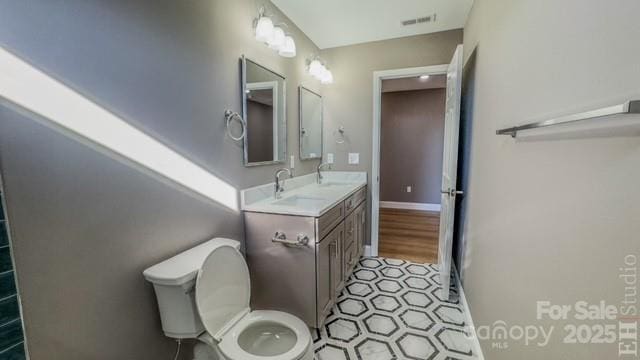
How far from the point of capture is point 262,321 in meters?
1.38

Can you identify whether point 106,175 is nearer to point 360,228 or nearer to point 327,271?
point 327,271

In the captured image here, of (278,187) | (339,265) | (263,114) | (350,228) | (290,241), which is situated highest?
(263,114)

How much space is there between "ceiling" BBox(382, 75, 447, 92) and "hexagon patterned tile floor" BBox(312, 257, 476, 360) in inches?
117

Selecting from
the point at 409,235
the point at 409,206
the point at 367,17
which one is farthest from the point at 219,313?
the point at 409,206

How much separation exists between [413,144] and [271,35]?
156 inches

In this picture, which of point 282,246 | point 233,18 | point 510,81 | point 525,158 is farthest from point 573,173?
point 233,18

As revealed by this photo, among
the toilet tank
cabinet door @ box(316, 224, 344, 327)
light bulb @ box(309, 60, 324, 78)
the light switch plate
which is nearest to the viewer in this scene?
the toilet tank

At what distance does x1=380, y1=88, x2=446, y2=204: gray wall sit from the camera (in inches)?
195

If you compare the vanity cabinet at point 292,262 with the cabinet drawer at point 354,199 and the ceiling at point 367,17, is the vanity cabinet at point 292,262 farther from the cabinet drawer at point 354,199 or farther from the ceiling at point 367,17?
the ceiling at point 367,17

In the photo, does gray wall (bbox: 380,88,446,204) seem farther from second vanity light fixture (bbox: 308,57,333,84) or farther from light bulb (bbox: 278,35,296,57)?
light bulb (bbox: 278,35,296,57)

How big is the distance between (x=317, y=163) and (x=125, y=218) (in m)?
2.14

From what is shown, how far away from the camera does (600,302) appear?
0.65 metres

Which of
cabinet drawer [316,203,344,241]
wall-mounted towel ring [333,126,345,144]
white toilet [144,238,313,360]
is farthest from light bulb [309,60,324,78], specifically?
white toilet [144,238,313,360]

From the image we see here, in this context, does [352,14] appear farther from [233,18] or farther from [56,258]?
[56,258]
